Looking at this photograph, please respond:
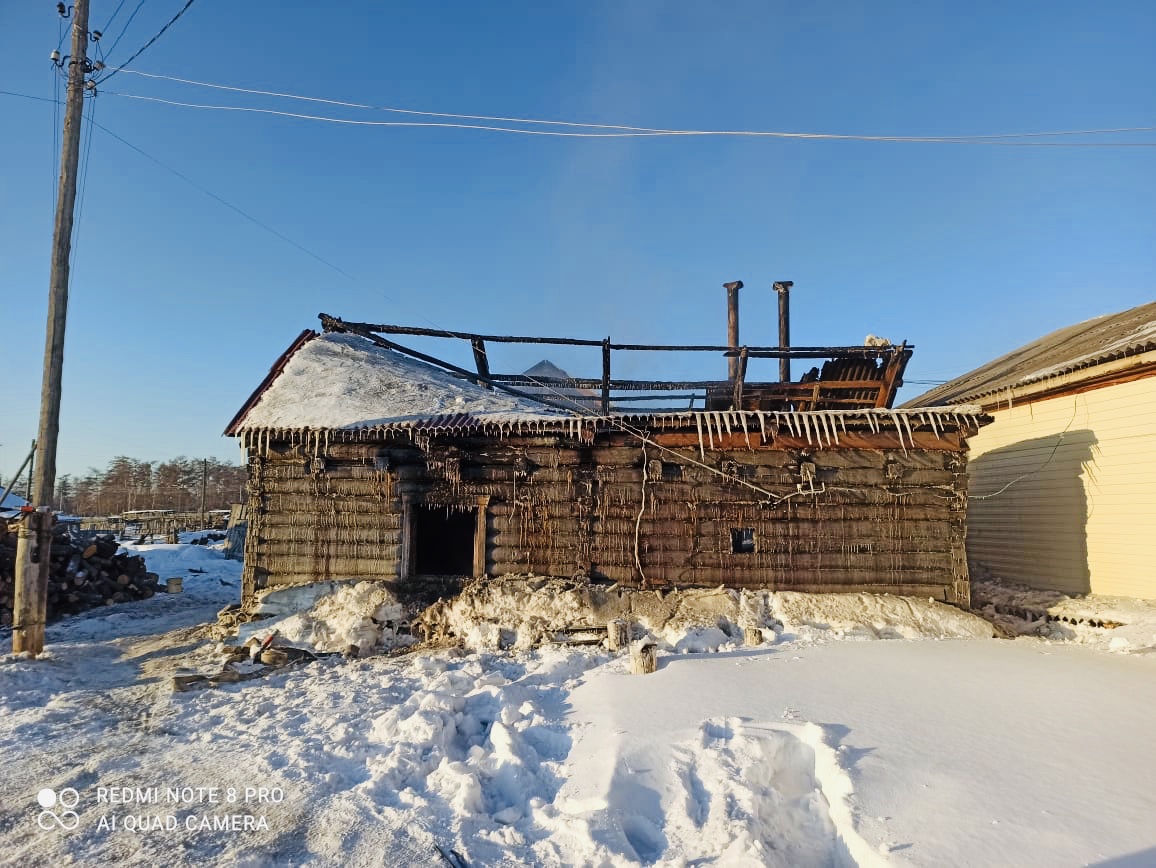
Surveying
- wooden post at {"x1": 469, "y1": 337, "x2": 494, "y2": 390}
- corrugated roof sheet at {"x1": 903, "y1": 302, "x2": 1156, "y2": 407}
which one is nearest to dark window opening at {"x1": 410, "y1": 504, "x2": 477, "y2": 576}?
wooden post at {"x1": 469, "y1": 337, "x2": 494, "y2": 390}

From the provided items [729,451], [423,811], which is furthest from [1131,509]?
[423,811]

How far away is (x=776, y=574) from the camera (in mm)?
9891

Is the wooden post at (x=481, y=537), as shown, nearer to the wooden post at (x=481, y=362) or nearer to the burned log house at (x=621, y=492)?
the burned log house at (x=621, y=492)

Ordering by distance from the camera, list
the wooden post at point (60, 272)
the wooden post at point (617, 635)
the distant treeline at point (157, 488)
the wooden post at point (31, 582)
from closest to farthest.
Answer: the wooden post at point (31, 582)
the wooden post at point (617, 635)
the wooden post at point (60, 272)
the distant treeline at point (157, 488)

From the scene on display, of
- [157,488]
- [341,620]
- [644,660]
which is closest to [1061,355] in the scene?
[644,660]

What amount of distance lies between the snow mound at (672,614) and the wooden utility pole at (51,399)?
→ 18.5ft

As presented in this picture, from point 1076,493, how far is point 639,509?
9014mm

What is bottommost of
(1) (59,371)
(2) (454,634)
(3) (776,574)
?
(2) (454,634)

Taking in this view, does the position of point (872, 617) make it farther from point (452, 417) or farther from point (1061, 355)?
point (1061, 355)

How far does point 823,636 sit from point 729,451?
3.22m

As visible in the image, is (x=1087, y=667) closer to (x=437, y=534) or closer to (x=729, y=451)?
(x=729, y=451)

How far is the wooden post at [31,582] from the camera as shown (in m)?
8.50

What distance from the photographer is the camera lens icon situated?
410cm

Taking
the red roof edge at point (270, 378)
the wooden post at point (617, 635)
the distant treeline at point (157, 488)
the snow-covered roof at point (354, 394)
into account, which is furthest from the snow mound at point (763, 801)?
Answer: the distant treeline at point (157, 488)
